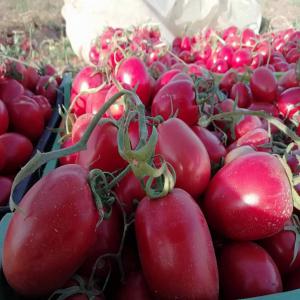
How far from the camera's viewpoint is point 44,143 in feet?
4.31

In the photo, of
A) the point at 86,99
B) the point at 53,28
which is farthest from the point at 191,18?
the point at 86,99

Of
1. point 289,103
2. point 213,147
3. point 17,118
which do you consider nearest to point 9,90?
point 17,118

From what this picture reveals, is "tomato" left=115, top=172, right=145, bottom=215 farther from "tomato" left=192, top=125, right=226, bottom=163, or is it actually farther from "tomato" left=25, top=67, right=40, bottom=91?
"tomato" left=25, top=67, right=40, bottom=91

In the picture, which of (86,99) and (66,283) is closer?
(66,283)

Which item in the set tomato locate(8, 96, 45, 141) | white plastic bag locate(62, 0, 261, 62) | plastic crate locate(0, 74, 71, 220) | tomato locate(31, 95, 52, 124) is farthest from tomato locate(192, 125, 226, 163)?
white plastic bag locate(62, 0, 261, 62)

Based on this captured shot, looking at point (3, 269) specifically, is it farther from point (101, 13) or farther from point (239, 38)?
point (101, 13)

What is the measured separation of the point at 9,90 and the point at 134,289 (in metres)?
0.96

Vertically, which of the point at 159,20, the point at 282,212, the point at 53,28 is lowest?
the point at 53,28

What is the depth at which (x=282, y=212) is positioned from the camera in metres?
0.53

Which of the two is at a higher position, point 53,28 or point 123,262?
point 123,262

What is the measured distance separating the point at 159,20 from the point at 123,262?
3.32 m

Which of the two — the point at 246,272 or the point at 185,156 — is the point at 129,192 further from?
the point at 246,272

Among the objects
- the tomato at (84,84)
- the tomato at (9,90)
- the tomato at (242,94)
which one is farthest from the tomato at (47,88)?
the tomato at (242,94)

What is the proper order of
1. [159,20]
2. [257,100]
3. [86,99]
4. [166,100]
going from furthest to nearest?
1. [159,20]
2. [257,100]
3. [86,99]
4. [166,100]
